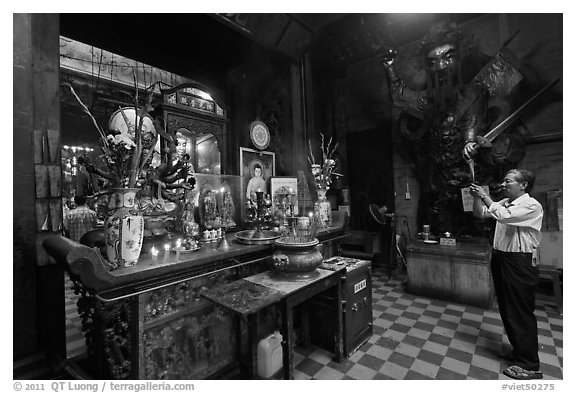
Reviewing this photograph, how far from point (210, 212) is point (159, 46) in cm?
365

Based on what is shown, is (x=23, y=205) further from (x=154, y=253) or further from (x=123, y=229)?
(x=154, y=253)

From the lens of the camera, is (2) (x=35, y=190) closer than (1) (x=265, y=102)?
Yes

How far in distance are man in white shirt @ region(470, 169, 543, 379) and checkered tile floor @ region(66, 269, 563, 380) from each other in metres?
0.22

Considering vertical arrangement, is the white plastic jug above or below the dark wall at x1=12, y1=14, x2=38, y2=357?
below

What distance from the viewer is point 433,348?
3342 millimetres

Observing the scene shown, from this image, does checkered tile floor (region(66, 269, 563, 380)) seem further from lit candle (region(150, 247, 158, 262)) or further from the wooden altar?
lit candle (region(150, 247, 158, 262))

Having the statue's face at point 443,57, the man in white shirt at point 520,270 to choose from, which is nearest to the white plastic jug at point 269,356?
the man in white shirt at point 520,270

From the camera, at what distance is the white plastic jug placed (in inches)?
109

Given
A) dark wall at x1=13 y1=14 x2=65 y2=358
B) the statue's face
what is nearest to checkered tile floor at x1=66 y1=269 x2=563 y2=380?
dark wall at x1=13 y1=14 x2=65 y2=358

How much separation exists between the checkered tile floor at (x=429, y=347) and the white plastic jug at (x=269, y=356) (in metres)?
0.29

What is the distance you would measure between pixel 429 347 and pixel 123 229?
379cm

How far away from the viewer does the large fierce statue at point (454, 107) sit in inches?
203

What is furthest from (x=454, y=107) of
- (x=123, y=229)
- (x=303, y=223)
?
(x=123, y=229)
